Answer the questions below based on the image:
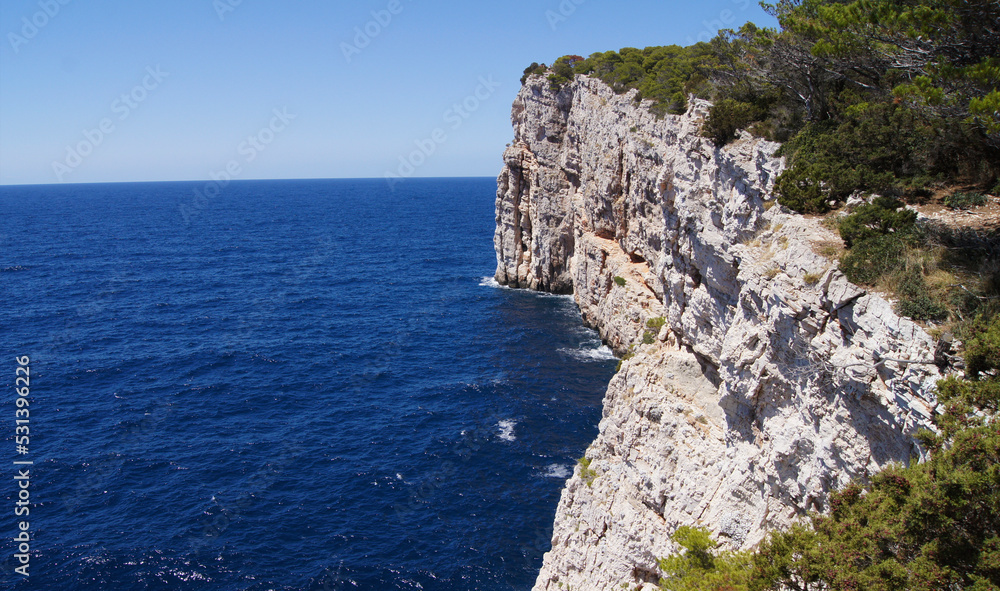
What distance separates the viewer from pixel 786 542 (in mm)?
16141

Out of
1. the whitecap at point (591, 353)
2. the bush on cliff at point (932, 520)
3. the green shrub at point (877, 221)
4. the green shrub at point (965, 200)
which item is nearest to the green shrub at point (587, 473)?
the bush on cliff at point (932, 520)

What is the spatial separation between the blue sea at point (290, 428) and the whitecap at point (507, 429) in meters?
0.18

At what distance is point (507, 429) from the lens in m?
50.7

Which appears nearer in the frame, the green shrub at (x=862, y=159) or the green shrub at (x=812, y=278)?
the green shrub at (x=812, y=278)

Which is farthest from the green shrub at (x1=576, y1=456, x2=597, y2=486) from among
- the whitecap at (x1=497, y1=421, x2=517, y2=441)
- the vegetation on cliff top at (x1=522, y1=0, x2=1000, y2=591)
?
the whitecap at (x1=497, y1=421, x2=517, y2=441)

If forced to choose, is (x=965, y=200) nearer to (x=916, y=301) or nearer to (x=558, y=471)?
(x=916, y=301)

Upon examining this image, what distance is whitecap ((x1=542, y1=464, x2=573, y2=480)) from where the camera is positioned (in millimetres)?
43938

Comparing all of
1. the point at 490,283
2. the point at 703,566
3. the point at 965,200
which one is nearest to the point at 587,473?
the point at 703,566

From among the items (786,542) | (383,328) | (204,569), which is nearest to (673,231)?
(786,542)

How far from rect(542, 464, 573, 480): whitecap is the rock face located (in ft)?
34.4

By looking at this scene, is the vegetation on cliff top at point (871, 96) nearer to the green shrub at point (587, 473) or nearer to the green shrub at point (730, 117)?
the green shrub at point (730, 117)

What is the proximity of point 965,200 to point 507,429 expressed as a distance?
36.5 meters

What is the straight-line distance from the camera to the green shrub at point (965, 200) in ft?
68.7

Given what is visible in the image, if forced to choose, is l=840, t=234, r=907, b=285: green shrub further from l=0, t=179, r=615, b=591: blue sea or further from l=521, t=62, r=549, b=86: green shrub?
l=521, t=62, r=549, b=86: green shrub
